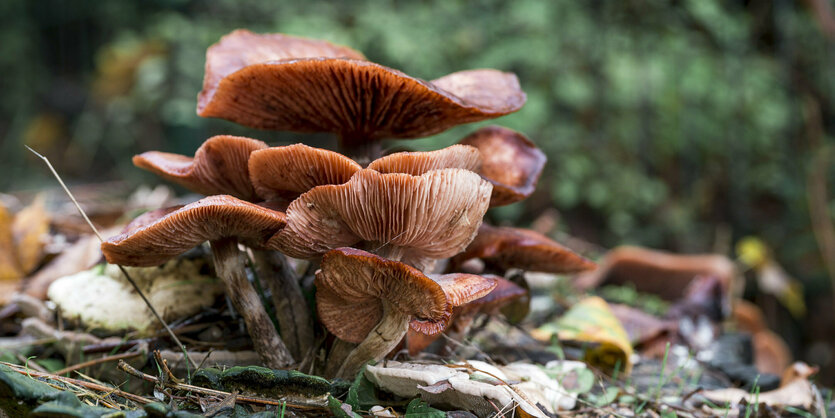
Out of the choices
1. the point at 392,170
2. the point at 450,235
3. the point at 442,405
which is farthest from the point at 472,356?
the point at 392,170

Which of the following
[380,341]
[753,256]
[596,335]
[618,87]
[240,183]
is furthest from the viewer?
[618,87]

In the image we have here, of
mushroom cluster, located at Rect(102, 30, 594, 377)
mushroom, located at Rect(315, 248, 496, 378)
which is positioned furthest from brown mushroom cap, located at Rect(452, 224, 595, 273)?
mushroom, located at Rect(315, 248, 496, 378)

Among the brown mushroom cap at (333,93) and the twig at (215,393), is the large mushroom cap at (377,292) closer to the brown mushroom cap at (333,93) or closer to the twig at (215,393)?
the twig at (215,393)

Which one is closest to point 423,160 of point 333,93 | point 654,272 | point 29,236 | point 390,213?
point 390,213

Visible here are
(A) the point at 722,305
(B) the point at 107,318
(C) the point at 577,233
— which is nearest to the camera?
(B) the point at 107,318

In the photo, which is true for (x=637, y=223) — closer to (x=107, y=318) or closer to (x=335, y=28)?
(x=335, y=28)

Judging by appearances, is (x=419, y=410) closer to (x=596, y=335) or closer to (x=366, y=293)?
(x=366, y=293)
